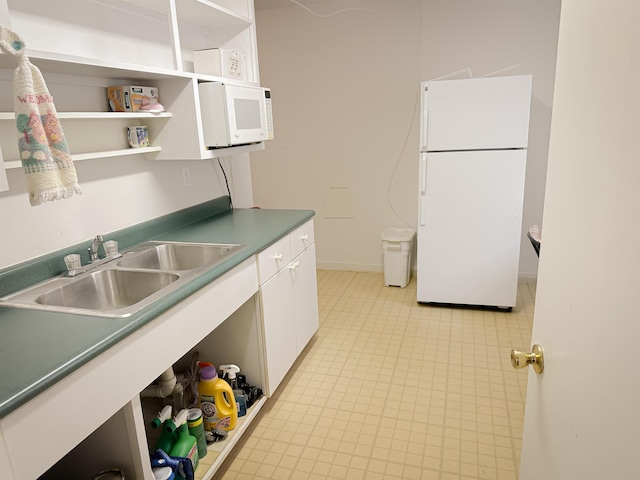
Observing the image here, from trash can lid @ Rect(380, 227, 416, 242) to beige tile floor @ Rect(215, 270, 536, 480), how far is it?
61 cm

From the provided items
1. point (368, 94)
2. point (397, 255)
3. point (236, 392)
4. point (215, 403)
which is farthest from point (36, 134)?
point (368, 94)

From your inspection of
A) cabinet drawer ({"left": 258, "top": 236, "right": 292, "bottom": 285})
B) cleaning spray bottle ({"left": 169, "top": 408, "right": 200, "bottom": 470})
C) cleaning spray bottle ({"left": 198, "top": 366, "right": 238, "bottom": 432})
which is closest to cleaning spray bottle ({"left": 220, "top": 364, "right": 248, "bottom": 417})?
cleaning spray bottle ({"left": 198, "top": 366, "right": 238, "bottom": 432})

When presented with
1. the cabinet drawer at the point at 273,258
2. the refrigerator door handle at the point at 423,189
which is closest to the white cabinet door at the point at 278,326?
the cabinet drawer at the point at 273,258

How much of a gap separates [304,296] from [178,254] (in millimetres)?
832

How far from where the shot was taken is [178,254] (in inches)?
85.4

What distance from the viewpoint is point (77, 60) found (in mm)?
A: 1487

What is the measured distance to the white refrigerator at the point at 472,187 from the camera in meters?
3.04

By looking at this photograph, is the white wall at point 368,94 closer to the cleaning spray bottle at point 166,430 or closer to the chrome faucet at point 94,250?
the chrome faucet at point 94,250

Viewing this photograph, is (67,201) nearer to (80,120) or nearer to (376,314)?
(80,120)

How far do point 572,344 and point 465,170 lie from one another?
2.53m

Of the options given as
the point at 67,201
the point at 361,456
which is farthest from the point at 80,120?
the point at 361,456

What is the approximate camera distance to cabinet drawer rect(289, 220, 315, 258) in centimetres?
251

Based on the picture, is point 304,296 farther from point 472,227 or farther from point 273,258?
point 472,227

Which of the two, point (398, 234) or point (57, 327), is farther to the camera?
point (398, 234)
